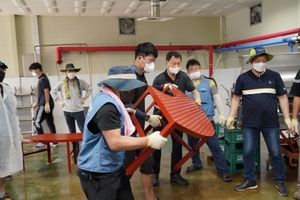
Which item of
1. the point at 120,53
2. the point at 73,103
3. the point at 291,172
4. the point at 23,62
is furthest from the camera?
the point at 120,53

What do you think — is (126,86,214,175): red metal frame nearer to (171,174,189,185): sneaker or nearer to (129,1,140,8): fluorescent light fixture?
(171,174,189,185): sneaker

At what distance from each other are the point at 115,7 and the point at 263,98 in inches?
145

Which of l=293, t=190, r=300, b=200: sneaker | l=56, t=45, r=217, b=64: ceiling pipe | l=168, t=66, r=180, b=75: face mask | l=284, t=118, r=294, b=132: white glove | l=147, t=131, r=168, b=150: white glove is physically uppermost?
l=56, t=45, r=217, b=64: ceiling pipe

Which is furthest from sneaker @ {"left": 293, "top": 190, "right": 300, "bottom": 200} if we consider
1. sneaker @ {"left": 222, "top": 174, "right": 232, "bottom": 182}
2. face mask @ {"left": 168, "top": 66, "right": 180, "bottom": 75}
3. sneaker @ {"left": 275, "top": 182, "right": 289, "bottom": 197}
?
face mask @ {"left": 168, "top": 66, "right": 180, "bottom": 75}

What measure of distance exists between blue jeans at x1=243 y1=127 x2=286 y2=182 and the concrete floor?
0.23 m

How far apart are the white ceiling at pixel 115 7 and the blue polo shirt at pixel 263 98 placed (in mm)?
2862

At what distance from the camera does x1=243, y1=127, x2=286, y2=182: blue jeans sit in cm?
286

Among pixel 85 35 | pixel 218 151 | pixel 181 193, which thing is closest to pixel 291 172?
pixel 218 151

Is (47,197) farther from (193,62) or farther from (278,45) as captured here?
(278,45)

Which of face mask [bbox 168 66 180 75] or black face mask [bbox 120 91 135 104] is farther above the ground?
face mask [bbox 168 66 180 75]

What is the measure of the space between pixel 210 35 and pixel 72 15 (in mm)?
3332

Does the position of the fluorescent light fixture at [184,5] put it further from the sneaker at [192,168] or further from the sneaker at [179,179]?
the sneaker at [179,179]

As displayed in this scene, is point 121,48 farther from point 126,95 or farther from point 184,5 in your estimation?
point 126,95

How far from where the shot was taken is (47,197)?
312 cm
